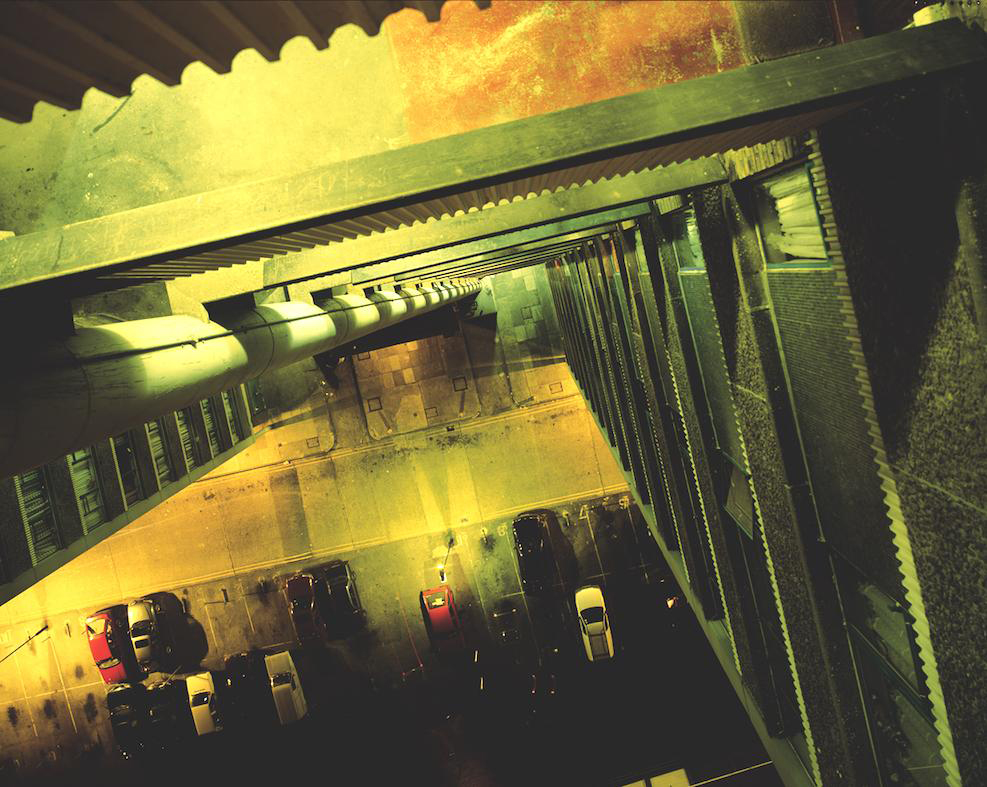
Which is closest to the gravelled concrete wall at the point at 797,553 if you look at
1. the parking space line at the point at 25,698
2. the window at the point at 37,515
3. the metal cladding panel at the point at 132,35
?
the metal cladding panel at the point at 132,35

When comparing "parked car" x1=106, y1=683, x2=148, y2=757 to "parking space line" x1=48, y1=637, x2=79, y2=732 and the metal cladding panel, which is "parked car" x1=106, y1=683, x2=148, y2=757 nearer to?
"parking space line" x1=48, y1=637, x2=79, y2=732

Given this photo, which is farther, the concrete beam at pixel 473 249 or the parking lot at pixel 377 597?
the parking lot at pixel 377 597

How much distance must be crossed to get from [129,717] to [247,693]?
279 centimetres

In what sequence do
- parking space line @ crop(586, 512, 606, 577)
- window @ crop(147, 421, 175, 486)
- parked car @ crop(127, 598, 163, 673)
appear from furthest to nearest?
1. parking space line @ crop(586, 512, 606, 577)
2. parked car @ crop(127, 598, 163, 673)
3. window @ crop(147, 421, 175, 486)

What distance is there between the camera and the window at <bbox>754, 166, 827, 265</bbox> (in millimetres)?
2523

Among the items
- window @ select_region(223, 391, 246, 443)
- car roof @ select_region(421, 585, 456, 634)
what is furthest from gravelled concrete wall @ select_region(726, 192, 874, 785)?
window @ select_region(223, 391, 246, 443)

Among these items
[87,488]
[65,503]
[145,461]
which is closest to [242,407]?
[145,461]

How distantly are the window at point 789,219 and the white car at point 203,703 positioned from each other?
52.3 feet

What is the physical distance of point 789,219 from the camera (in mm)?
2750

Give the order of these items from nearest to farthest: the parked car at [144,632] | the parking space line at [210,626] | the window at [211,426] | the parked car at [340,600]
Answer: the window at [211,426], the parked car at [144,632], the parked car at [340,600], the parking space line at [210,626]

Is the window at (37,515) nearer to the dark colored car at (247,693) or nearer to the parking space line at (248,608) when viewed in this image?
the parking space line at (248,608)

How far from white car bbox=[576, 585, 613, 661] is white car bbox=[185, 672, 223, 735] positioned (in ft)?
30.3

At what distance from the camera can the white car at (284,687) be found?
13898 millimetres

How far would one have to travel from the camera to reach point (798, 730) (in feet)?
15.3
